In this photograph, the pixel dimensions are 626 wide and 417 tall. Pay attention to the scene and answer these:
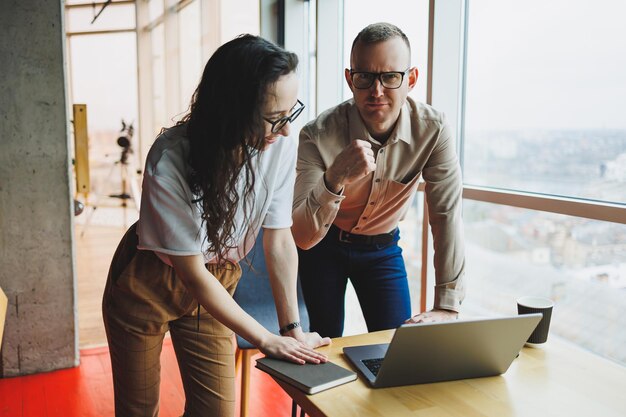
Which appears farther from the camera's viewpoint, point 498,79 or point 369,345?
point 498,79

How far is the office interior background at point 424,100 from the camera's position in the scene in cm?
212

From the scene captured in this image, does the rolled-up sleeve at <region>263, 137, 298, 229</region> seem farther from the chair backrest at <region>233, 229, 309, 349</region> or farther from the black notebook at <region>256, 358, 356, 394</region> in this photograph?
the chair backrest at <region>233, 229, 309, 349</region>

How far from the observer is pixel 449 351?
1.18 metres

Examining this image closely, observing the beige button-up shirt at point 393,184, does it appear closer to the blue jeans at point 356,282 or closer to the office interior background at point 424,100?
the blue jeans at point 356,282

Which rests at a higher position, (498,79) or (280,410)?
(498,79)

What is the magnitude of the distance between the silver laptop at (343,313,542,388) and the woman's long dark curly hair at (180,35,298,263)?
50 centimetres

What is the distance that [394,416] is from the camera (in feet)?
3.56

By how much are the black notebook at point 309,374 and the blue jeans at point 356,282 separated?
72cm

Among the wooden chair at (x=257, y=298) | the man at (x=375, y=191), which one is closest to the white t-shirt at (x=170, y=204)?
the man at (x=375, y=191)

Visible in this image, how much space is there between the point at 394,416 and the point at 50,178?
254cm

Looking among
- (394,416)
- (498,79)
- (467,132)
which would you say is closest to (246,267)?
(467,132)

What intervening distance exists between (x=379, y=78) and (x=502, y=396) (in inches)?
35.8

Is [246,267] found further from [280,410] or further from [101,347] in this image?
[101,347]

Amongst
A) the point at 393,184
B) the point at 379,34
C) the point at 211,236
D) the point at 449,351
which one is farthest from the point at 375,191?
the point at 449,351
